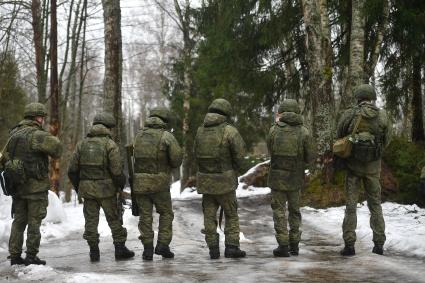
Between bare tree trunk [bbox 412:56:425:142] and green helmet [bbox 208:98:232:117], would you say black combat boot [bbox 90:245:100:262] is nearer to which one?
green helmet [bbox 208:98:232:117]

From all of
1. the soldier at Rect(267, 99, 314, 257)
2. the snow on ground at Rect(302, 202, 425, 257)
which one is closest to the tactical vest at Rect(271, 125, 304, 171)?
the soldier at Rect(267, 99, 314, 257)

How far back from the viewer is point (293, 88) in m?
16.9

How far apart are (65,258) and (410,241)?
491 centimetres

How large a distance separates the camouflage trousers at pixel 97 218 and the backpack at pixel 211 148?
53.2 inches

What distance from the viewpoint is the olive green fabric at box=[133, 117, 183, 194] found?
7.14 m

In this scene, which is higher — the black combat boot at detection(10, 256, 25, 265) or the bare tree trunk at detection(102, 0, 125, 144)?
the bare tree trunk at detection(102, 0, 125, 144)

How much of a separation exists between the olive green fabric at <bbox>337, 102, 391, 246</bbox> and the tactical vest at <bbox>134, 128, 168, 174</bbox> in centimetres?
252

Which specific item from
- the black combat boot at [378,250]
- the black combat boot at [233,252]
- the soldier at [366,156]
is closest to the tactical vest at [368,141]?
the soldier at [366,156]

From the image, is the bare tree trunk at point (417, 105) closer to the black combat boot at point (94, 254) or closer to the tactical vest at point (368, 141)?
the tactical vest at point (368, 141)

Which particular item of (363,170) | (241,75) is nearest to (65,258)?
(363,170)

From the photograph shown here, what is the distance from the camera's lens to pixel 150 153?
7.15 m

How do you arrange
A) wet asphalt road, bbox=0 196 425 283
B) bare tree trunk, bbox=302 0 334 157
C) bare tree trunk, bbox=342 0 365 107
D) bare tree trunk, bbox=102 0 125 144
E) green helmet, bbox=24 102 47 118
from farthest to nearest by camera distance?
bare tree trunk, bbox=302 0 334 157
bare tree trunk, bbox=342 0 365 107
bare tree trunk, bbox=102 0 125 144
green helmet, bbox=24 102 47 118
wet asphalt road, bbox=0 196 425 283

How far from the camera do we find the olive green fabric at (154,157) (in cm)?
714

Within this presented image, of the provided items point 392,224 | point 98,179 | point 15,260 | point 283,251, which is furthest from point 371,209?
point 15,260
